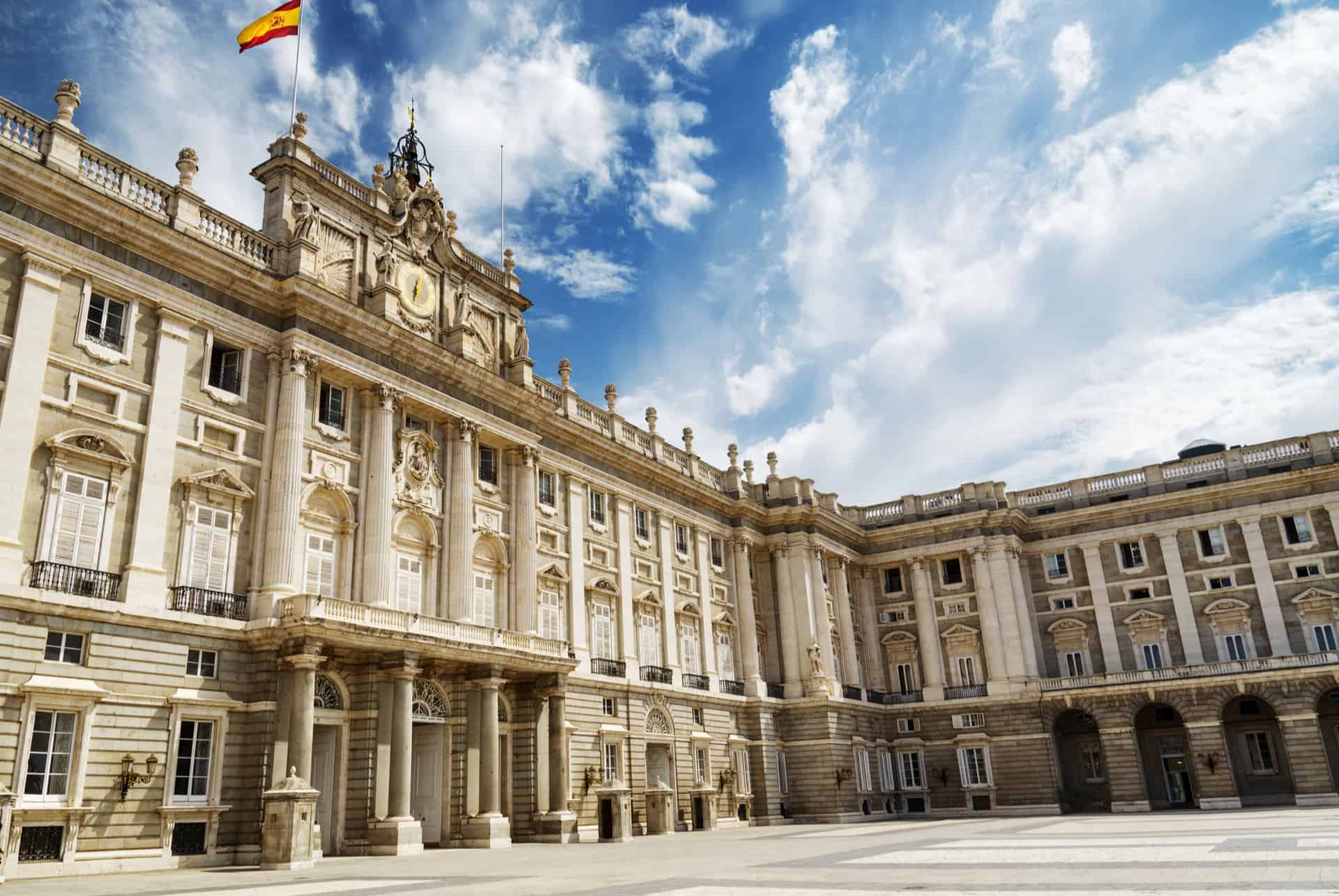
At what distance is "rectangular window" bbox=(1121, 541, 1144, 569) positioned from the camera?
176 feet

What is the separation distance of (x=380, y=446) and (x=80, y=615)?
1011 centimetres

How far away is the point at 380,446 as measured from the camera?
31.1 metres

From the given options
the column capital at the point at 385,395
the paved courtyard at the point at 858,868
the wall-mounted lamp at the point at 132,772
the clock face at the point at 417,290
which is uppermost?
the clock face at the point at 417,290

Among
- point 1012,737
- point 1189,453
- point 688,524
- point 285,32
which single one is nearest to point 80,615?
point 285,32

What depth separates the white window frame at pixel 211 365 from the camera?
27.1m

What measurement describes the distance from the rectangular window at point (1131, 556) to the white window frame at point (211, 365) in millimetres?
44732

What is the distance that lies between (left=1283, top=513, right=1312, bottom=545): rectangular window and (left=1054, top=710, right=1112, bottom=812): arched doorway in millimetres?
13166

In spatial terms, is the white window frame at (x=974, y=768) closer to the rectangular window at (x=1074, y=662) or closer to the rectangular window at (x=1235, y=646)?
the rectangular window at (x=1074, y=662)

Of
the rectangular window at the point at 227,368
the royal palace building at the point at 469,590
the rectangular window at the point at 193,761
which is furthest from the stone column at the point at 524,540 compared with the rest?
the rectangular window at the point at 193,761

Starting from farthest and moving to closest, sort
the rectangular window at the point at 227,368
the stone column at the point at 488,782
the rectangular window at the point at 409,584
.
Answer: the rectangular window at the point at 409,584
the stone column at the point at 488,782
the rectangular window at the point at 227,368

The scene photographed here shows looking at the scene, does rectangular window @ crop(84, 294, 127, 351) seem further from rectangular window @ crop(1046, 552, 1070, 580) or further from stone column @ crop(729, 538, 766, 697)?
rectangular window @ crop(1046, 552, 1070, 580)

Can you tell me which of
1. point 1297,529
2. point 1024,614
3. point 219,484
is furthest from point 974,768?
point 219,484

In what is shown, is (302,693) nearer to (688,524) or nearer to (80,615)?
(80,615)

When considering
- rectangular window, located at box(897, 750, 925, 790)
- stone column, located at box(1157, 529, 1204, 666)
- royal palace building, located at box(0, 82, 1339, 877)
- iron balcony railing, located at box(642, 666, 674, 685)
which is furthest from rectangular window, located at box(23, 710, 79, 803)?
stone column, located at box(1157, 529, 1204, 666)
